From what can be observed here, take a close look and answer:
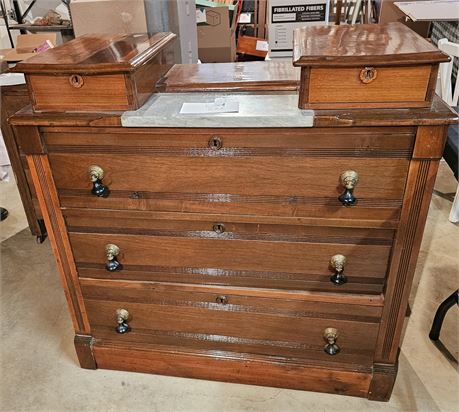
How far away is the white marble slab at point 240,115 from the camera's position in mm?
1053

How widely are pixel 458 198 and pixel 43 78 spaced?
6.74ft

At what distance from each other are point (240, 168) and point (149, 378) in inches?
34.1

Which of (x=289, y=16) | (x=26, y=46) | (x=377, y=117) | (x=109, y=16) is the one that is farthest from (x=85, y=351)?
(x=289, y=16)

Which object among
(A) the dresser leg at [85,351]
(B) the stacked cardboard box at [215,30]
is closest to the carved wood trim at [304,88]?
(A) the dresser leg at [85,351]

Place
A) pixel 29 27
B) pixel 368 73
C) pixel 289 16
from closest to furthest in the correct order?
pixel 368 73
pixel 29 27
pixel 289 16

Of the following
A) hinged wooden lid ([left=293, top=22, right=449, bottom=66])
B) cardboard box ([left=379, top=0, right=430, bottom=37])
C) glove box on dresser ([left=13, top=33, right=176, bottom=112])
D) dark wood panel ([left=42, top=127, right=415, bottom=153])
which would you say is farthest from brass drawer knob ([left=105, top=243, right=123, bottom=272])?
cardboard box ([left=379, top=0, right=430, bottom=37])

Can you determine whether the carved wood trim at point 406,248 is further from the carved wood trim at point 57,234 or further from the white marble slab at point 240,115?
the carved wood trim at point 57,234

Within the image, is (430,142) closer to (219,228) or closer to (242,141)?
(242,141)

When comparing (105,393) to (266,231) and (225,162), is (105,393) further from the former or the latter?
(225,162)

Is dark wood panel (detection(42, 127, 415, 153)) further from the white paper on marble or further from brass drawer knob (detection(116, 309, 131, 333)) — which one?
brass drawer knob (detection(116, 309, 131, 333))

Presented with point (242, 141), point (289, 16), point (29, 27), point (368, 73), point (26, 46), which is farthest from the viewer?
point (289, 16)

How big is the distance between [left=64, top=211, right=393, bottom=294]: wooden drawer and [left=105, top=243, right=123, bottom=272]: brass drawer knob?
0.01 metres

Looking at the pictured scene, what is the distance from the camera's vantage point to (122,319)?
1.45 meters

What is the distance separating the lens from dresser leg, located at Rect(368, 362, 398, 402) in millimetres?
1368
